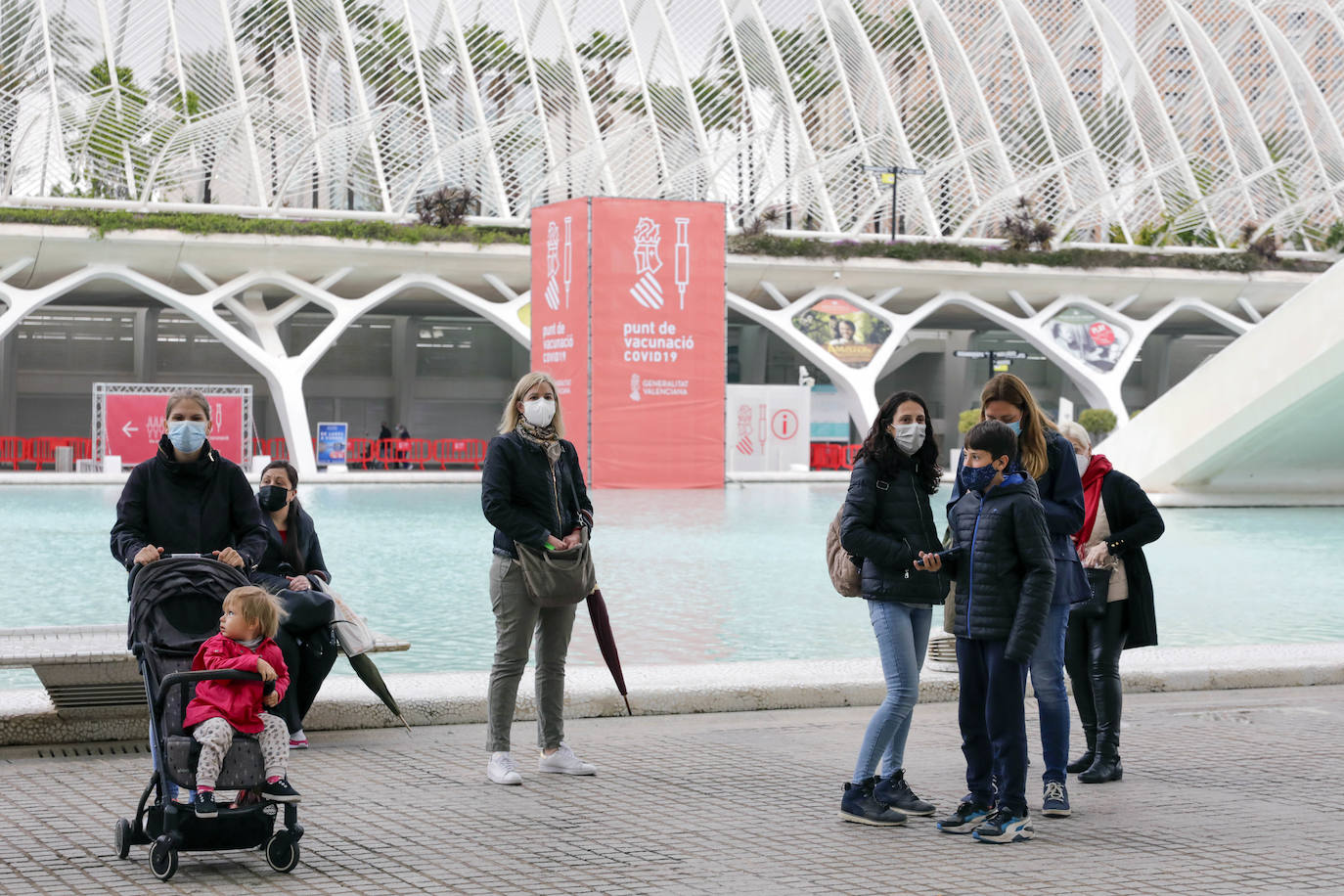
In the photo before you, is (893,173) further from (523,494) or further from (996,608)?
(996,608)

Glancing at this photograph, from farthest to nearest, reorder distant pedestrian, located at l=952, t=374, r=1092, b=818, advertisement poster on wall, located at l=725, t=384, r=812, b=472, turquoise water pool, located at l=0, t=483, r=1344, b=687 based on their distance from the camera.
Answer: advertisement poster on wall, located at l=725, t=384, r=812, b=472
turquoise water pool, located at l=0, t=483, r=1344, b=687
distant pedestrian, located at l=952, t=374, r=1092, b=818

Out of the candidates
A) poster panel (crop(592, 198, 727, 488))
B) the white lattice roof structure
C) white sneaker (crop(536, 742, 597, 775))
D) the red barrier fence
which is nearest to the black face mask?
white sneaker (crop(536, 742, 597, 775))

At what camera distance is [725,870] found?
14.5 ft

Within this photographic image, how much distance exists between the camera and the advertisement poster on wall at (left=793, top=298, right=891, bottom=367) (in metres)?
42.4

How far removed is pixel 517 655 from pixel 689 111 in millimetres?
39093

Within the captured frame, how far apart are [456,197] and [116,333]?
1347cm

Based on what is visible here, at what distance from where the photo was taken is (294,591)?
593 centimetres

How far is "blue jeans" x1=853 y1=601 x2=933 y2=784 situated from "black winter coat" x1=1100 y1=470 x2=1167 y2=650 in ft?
4.22

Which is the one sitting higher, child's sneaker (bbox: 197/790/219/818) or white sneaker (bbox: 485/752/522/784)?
child's sneaker (bbox: 197/790/219/818)

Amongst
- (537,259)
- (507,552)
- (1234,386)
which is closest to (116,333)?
(537,259)

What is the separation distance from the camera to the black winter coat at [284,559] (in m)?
6.14

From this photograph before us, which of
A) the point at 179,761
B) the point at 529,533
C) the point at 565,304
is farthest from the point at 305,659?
the point at 565,304

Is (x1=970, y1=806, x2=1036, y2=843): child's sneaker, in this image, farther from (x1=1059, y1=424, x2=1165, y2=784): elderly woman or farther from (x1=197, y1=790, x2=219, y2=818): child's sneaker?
(x1=197, y1=790, x2=219, y2=818): child's sneaker

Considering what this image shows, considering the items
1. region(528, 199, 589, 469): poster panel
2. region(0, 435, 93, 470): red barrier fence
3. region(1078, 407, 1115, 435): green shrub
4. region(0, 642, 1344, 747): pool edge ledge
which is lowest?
region(0, 642, 1344, 747): pool edge ledge
